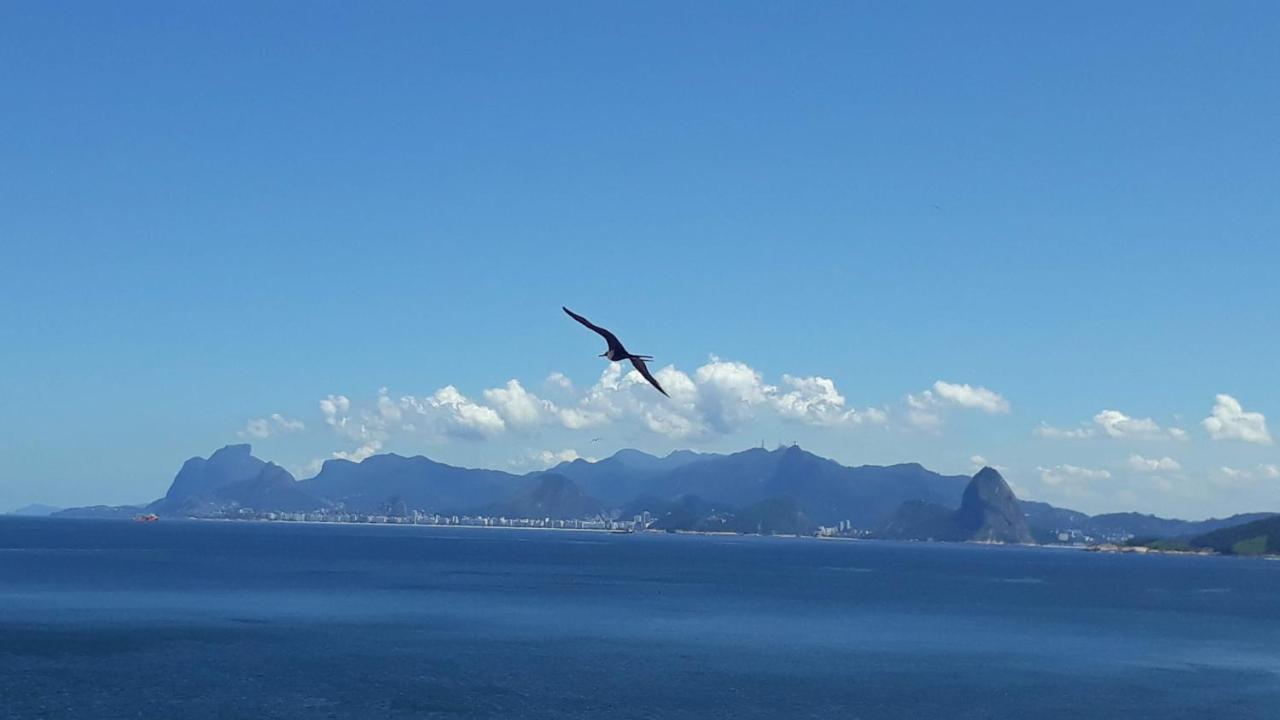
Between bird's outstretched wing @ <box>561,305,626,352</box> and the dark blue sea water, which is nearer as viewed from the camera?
bird's outstretched wing @ <box>561,305,626,352</box>

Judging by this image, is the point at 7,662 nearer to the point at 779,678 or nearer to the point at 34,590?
the point at 779,678

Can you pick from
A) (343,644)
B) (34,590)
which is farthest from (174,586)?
(343,644)

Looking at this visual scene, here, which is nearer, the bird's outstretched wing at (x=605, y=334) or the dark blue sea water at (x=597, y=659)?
the bird's outstretched wing at (x=605, y=334)

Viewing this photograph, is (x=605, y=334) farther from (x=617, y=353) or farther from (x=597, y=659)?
(x=597, y=659)

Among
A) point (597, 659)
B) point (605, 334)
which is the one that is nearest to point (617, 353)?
point (605, 334)

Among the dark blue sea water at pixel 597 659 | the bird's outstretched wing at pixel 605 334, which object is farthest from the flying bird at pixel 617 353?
the dark blue sea water at pixel 597 659

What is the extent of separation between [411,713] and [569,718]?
10991mm

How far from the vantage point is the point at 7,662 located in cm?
10181

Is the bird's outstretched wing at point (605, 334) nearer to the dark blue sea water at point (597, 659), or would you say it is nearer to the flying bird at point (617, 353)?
the flying bird at point (617, 353)

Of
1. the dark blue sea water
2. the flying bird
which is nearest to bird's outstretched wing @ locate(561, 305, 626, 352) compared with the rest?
the flying bird

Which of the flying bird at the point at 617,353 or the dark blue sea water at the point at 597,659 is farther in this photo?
the dark blue sea water at the point at 597,659

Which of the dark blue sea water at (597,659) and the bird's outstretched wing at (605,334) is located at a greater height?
the bird's outstretched wing at (605,334)

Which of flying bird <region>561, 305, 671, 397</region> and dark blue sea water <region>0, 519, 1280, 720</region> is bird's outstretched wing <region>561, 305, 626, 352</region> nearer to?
flying bird <region>561, 305, 671, 397</region>

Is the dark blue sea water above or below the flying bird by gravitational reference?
below
